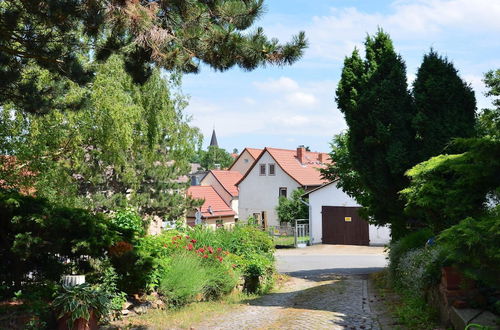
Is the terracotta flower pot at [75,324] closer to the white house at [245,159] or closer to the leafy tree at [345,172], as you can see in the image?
the leafy tree at [345,172]

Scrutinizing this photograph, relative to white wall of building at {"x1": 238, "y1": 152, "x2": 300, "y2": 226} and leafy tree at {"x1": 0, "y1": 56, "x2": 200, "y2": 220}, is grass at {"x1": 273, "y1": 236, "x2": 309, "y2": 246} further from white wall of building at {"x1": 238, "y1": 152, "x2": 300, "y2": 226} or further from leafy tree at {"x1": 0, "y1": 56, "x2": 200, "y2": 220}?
leafy tree at {"x1": 0, "y1": 56, "x2": 200, "y2": 220}

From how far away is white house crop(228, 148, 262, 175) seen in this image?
59.1 meters

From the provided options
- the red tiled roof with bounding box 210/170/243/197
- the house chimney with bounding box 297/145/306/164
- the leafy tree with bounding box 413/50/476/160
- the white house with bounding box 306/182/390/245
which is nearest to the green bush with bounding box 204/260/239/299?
the leafy tree with bounding box 413/50/476/160

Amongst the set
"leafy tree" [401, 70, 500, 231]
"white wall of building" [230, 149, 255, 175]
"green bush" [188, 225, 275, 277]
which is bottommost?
"green bush" [188, 225, 275, 277]

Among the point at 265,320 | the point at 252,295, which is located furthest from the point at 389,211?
the point at 265,320

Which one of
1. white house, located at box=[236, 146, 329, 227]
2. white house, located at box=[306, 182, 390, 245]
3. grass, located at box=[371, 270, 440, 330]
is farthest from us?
white house, located at box=[236, 146, 329, 227]

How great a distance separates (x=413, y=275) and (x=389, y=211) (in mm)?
5356

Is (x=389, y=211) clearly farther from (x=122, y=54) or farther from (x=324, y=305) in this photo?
(x=122, y=54)

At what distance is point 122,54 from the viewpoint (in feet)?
23.7

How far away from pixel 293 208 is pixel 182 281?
92.8ft

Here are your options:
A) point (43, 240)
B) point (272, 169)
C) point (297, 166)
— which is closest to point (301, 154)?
point (297, 166)

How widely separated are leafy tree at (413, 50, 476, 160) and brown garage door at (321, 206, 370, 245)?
19311 mm

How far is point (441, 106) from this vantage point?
1134 centimetres

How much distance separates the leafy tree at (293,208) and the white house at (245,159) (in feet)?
72.8
